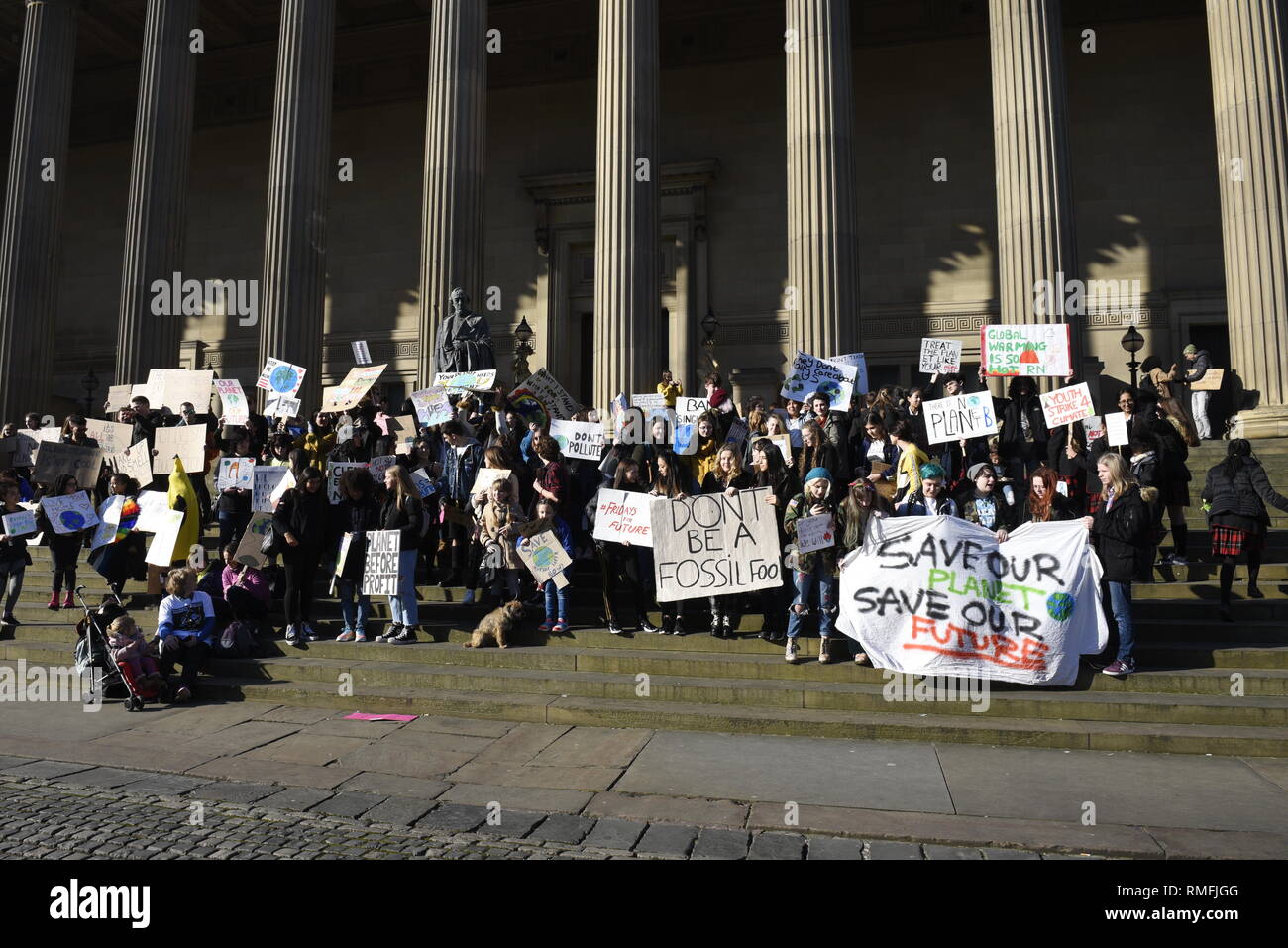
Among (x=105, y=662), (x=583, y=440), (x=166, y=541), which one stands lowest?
(x=105, y=662)

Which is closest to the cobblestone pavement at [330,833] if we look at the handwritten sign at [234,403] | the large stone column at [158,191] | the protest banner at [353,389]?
the protest banner at [353,389]

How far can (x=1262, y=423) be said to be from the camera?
49.0 feet

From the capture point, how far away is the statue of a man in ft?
50.7

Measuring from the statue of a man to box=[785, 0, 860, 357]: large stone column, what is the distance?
5.72 metres

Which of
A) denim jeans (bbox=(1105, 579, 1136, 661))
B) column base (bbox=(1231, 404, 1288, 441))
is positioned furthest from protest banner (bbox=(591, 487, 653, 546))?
column base (bbox=(1231, 404, 1288, 441))

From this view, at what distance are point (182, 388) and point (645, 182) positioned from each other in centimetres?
943

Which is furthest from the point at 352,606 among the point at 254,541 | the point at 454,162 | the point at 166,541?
the point at 454,162

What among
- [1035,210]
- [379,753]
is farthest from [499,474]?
[1035,210]

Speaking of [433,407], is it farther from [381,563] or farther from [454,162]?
[454,162]

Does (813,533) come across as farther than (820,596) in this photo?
No

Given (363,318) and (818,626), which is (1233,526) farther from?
(363,318)

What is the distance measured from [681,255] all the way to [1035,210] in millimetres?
10384

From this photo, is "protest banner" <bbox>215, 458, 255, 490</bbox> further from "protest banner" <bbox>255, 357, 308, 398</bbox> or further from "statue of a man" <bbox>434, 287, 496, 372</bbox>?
"statue of a man" <bbox>434, 287, 496, 372</bbox>

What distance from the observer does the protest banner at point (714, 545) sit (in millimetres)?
9141
